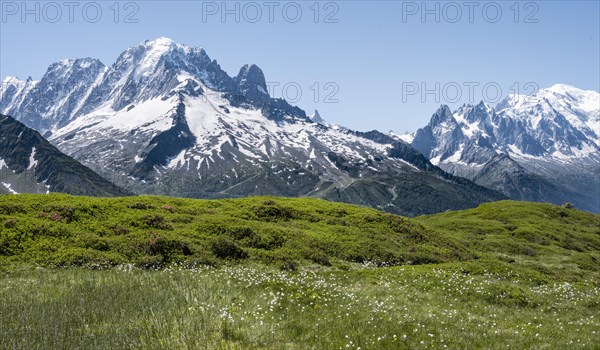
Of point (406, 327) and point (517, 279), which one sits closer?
point (406, 327)

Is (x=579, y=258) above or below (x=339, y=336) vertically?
below

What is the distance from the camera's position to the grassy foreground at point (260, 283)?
49.9 ft

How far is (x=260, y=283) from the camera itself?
22703 mm

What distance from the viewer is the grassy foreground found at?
15219mm

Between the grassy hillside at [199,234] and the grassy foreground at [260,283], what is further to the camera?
the grassy hillside at [199,234]

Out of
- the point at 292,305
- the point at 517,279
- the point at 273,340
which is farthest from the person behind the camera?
the point at 517,279

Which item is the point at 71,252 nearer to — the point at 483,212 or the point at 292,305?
the point at 292,305

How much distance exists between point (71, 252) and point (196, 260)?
7.19 m

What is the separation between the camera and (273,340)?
591 inches

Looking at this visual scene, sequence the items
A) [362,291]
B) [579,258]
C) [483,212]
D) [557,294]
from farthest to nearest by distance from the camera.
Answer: [483,212], [579,258], [557,294], [362,291]

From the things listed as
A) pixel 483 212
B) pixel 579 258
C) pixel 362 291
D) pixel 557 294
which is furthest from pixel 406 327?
pixel 483 212

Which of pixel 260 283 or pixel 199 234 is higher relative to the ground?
pixel 260 283

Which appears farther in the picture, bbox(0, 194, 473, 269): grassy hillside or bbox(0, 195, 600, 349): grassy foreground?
bbox(0, 194, 473, 269): grassy hillside

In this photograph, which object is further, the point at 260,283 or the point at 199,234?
the point at 199,234
